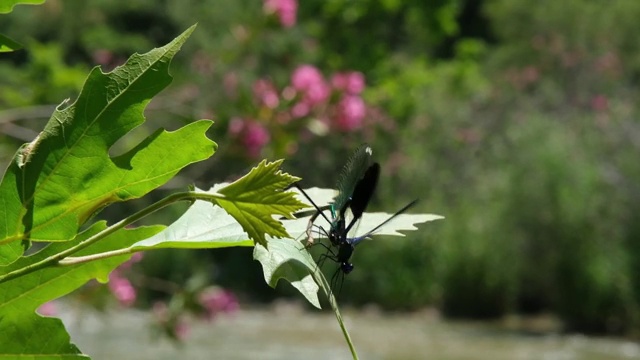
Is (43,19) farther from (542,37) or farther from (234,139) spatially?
(234,139)

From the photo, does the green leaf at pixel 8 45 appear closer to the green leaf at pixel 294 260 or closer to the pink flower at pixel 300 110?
the green leaf at pixel 294 260

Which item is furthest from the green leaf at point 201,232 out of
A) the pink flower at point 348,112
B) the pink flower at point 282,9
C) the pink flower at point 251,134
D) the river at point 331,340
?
the river at point 331,340

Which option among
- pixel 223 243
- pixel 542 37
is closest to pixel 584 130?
pixel 542 37

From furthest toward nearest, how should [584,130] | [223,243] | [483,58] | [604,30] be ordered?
[483,58], [604,30], [584,130], [223,243]

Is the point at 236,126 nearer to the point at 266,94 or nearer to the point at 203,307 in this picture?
the point at 266,94

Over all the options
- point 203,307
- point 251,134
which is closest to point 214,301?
point 203,307
